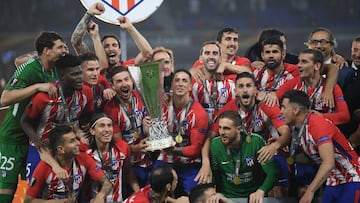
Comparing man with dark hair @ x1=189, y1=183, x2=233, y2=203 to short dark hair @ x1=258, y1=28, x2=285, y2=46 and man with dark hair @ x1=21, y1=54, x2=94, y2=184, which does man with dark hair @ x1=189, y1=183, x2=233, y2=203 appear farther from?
short dark hair @ x1=258, y1=28, x2=285, y2=46

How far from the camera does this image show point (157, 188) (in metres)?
6.45

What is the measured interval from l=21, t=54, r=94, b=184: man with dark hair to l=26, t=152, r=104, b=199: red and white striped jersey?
91 millimetres

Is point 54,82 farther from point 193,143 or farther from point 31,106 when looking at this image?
point 193,143

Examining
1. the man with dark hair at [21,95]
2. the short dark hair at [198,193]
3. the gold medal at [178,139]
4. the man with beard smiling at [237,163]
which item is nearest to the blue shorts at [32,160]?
the man with dark hair at [21,95]

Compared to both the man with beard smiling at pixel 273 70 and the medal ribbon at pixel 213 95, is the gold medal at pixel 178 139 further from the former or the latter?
the man with beard smiling at pixel 273 70

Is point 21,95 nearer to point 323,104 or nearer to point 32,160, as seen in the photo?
point 32,160

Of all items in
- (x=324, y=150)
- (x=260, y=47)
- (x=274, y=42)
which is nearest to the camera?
(x=324, y=150)

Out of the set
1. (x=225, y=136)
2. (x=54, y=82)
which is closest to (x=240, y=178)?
(x=225, y=136)

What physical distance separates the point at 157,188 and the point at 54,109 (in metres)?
0.97

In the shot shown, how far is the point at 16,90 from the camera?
6473mm

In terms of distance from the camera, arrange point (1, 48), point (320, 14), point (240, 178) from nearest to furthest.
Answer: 1. point (240, 178)
2. point (1, 48)
3. point (320, 14)

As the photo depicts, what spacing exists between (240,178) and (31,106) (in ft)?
5.64

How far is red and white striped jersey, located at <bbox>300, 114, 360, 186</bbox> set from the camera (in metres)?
6.54

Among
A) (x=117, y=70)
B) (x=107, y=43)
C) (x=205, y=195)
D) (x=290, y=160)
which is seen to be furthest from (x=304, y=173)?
(x=107, y=43)
